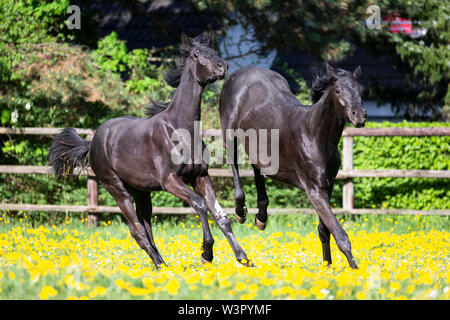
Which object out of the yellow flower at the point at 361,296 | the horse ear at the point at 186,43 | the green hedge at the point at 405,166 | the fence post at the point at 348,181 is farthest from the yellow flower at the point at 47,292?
the green hedge at the point at 405,166

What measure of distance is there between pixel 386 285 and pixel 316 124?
6.24ft

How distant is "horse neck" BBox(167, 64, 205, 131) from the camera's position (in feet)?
17.3

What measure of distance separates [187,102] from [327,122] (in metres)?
1.20

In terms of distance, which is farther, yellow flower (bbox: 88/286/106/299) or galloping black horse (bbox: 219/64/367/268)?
galloping black horse (bbox: 219/64/367/268)

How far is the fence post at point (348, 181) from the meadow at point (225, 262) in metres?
0.33

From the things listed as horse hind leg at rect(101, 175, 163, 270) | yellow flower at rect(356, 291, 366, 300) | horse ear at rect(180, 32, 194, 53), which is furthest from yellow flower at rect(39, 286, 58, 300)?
horse ear at rect(180, 32, 194, 53)

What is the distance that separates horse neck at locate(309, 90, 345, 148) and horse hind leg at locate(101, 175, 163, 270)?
1.79 metres

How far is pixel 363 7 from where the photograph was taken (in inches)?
429

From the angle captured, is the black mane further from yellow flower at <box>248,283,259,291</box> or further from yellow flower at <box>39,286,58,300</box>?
yellow flower at <box>39,286,58,300</box>

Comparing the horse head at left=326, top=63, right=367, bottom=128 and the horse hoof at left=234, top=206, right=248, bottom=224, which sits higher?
the horse head at left=326, top=63, right=367, bottom=128

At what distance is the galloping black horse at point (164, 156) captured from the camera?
511cm

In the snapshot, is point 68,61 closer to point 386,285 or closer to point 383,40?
point 383,40

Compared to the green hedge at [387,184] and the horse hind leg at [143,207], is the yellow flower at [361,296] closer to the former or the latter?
the horse hind leg at [143,207]

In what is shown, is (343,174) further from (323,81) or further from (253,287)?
(253,287)
